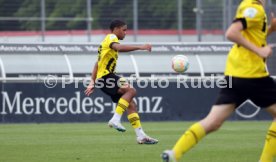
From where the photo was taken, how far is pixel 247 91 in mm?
9469

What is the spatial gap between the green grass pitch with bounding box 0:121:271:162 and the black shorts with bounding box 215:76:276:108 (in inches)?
87.2

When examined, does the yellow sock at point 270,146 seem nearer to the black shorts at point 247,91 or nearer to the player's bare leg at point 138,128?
the black shorts at point 247,91

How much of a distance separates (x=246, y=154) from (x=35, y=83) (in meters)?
12.0

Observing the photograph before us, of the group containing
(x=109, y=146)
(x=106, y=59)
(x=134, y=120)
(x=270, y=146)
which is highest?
(x=106, y=59)

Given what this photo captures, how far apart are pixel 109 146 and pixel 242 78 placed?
505 cm

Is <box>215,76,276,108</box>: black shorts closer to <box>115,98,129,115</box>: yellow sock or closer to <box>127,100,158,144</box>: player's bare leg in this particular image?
<box>127,100,158,144</box>: player's bare leg

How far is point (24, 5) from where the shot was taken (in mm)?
28719

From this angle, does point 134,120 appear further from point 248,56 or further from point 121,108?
point 248,56

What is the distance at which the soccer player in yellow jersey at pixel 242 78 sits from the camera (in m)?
9.31

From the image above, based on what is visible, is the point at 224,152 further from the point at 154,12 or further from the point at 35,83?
the point at 154,12

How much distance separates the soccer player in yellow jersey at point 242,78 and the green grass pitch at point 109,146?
85.6 inches

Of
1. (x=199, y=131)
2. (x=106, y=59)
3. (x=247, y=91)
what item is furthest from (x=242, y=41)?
(x=106, y=59)

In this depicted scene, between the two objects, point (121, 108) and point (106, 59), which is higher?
point (106, 59)

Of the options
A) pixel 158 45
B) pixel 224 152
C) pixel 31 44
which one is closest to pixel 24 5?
pixel 31 44
